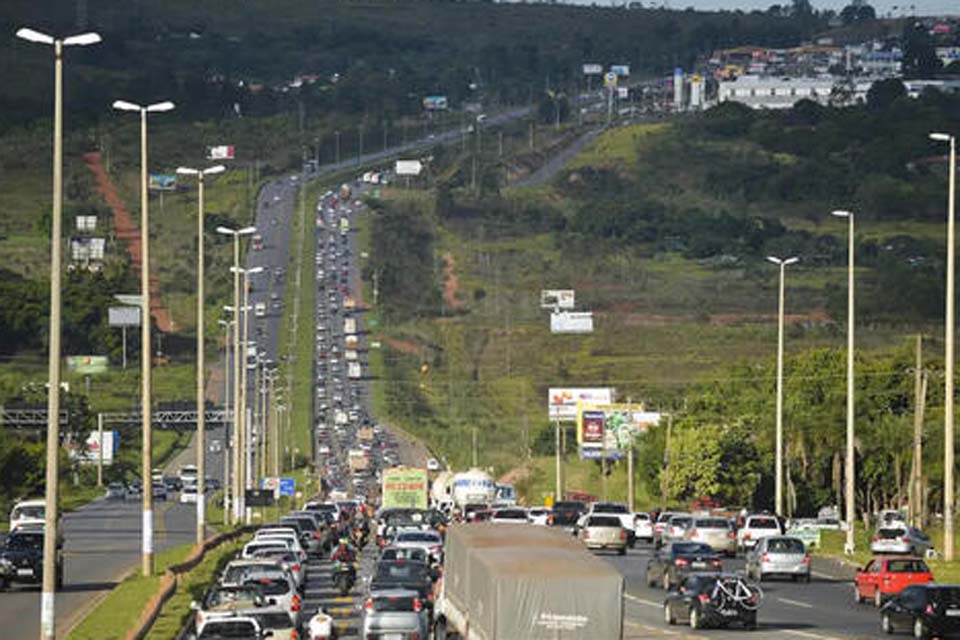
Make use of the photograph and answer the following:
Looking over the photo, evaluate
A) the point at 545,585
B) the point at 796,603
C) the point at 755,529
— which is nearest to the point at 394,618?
the point at 545,585

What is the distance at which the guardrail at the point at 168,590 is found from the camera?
54266 mm

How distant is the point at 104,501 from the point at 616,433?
132ft

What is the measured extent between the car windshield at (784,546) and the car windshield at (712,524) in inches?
553

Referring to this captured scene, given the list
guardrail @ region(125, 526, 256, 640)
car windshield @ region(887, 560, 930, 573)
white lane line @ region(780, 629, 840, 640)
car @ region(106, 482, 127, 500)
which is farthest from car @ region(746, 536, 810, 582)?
car @ region(106, 482, 127, 500)

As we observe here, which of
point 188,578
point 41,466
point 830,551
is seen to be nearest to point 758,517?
point 830,551

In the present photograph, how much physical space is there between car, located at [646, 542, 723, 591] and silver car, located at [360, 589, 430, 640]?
19.6m

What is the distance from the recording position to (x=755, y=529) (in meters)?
101

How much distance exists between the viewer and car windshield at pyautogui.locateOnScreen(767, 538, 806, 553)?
81812 millimetres

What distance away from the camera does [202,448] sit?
294 feet

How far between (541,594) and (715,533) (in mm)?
53371

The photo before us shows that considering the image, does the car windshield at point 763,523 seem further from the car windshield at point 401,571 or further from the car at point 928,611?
the car at point 928,611

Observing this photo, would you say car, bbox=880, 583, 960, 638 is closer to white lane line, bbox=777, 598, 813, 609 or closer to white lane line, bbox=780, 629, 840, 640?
white lane line, bbox=780, 629, 840, 640

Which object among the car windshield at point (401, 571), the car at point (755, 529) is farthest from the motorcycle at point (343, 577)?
the car at point (755, 529)

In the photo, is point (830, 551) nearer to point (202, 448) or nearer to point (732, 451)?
point (202, 448)
